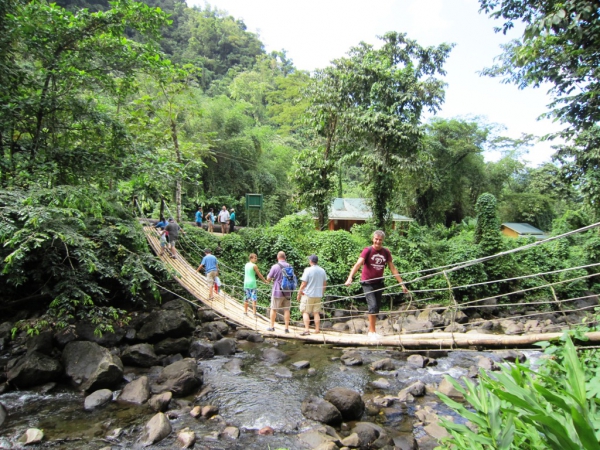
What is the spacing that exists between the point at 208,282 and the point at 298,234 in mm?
4017

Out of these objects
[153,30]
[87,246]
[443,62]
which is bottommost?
[87,246]

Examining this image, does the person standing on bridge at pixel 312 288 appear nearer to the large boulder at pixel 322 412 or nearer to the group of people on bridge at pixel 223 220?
the large boulder at pixel 322 412

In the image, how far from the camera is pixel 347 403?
14.6 feet

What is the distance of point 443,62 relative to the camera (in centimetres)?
1348

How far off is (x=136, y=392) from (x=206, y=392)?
886 mm

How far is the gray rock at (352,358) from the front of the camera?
→ 630 cm

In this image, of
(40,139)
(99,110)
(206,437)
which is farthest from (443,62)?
(206,437)

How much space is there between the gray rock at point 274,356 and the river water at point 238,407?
0.11 meters

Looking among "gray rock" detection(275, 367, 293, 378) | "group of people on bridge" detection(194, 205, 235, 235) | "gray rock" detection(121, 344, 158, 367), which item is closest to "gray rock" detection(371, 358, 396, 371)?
"gray rock" detection(275, 367, 293, 378)

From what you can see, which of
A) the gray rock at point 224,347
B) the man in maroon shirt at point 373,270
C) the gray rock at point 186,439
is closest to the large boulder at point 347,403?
the man in maroon shirt at point 373,270

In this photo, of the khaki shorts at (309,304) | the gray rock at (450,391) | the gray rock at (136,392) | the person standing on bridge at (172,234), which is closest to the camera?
the gray rock at (136,392)

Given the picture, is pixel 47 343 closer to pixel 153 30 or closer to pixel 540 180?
pixel 153 30

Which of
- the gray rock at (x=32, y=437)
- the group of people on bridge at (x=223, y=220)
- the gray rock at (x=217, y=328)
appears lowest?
the gray rock at (x=32, y=437)

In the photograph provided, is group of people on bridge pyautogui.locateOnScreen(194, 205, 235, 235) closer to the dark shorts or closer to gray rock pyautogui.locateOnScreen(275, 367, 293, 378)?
gray rock pyautogui.locateOnScreen(275, 367, 293, 378)
